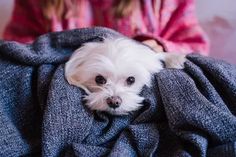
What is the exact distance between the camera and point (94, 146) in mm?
628

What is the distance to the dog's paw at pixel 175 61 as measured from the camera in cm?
70

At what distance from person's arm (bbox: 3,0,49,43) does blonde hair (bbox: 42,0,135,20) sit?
0.16 feet

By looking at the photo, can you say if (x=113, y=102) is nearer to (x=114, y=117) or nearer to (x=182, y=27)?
(x=114, y=117)

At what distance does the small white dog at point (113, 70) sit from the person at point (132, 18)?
1.39ft

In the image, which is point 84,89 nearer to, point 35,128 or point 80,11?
point 35,128

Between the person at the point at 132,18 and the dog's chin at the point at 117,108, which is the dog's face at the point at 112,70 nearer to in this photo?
the dog's chin at the point at 117,108

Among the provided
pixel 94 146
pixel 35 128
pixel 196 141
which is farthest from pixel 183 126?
pixel 35 128

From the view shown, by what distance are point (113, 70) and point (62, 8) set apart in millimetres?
534

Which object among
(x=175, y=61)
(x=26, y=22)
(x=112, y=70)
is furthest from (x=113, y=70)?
(x=26, y=22)

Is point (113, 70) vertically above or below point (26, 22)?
above

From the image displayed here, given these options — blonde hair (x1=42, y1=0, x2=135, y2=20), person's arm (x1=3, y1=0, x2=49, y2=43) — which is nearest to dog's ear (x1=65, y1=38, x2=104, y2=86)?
blonde hair (x1=42, y1=0, x2=135, y2=20)

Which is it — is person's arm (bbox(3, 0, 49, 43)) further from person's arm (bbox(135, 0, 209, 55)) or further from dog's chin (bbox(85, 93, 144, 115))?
dog's chin (bbox(85, 93, 144, 115))

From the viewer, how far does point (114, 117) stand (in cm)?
65

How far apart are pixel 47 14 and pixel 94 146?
0.60 metres
